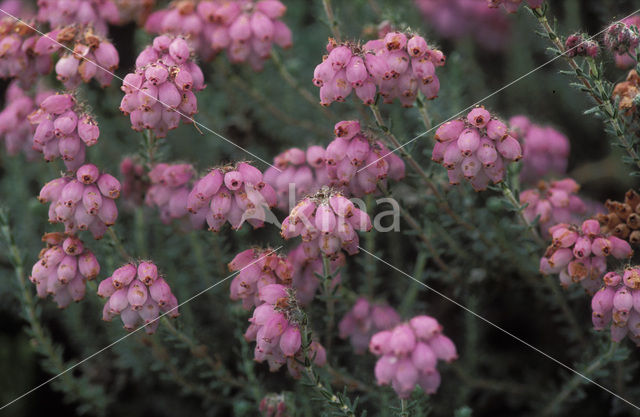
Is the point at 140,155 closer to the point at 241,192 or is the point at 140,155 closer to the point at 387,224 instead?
the point at 241,192

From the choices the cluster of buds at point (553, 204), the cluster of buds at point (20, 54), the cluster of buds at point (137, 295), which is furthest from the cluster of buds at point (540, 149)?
the cluster of buds at point (20, 54)

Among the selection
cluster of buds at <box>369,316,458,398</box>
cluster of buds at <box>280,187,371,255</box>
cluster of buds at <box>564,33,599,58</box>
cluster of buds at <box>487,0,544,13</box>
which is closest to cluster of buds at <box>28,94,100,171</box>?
cluster of buds at <box>280,187,371,255</box>

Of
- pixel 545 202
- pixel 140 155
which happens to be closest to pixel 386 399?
pixel 545 202

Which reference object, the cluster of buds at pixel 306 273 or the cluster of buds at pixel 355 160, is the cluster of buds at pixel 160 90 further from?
the cluster of buds at pixel 306 273

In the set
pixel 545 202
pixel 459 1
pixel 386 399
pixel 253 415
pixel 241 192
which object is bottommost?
pixel 253 415

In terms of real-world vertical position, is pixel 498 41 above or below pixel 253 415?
above

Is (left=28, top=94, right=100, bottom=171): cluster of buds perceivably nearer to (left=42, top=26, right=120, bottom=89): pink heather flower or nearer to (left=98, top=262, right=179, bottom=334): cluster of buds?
(left=42, top=26, right=120, bottom=89): pink heather flower
